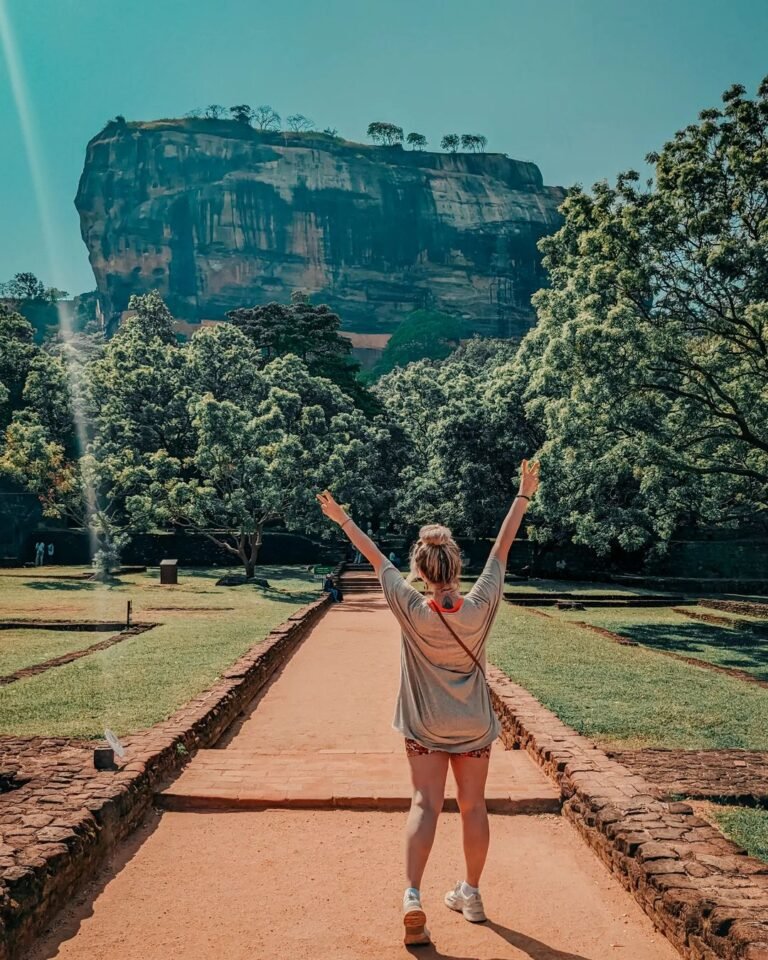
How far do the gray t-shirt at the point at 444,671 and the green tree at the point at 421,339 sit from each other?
4083 inches

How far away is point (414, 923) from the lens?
339 cm

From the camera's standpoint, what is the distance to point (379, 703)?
32.0 ft

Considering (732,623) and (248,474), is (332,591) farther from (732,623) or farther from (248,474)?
(732,623)

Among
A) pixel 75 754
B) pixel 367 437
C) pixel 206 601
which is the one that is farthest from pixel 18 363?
pixel 75 754

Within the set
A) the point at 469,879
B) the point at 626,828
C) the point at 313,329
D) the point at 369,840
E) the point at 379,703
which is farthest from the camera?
the point at 313,329

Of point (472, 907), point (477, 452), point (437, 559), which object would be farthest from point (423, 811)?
point (477, 452)

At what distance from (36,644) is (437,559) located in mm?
12770

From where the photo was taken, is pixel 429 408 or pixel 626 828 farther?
pixel 429 408

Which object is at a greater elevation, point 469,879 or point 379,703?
point 469,879

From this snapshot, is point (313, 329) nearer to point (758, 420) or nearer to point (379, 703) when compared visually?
point (758, 420)

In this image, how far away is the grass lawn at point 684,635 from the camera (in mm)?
14805

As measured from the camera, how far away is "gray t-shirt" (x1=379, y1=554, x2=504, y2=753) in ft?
11.4

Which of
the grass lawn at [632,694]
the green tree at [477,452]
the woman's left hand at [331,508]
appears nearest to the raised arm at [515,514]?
the woman's left hand at [331,508]

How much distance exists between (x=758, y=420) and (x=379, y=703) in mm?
12421
